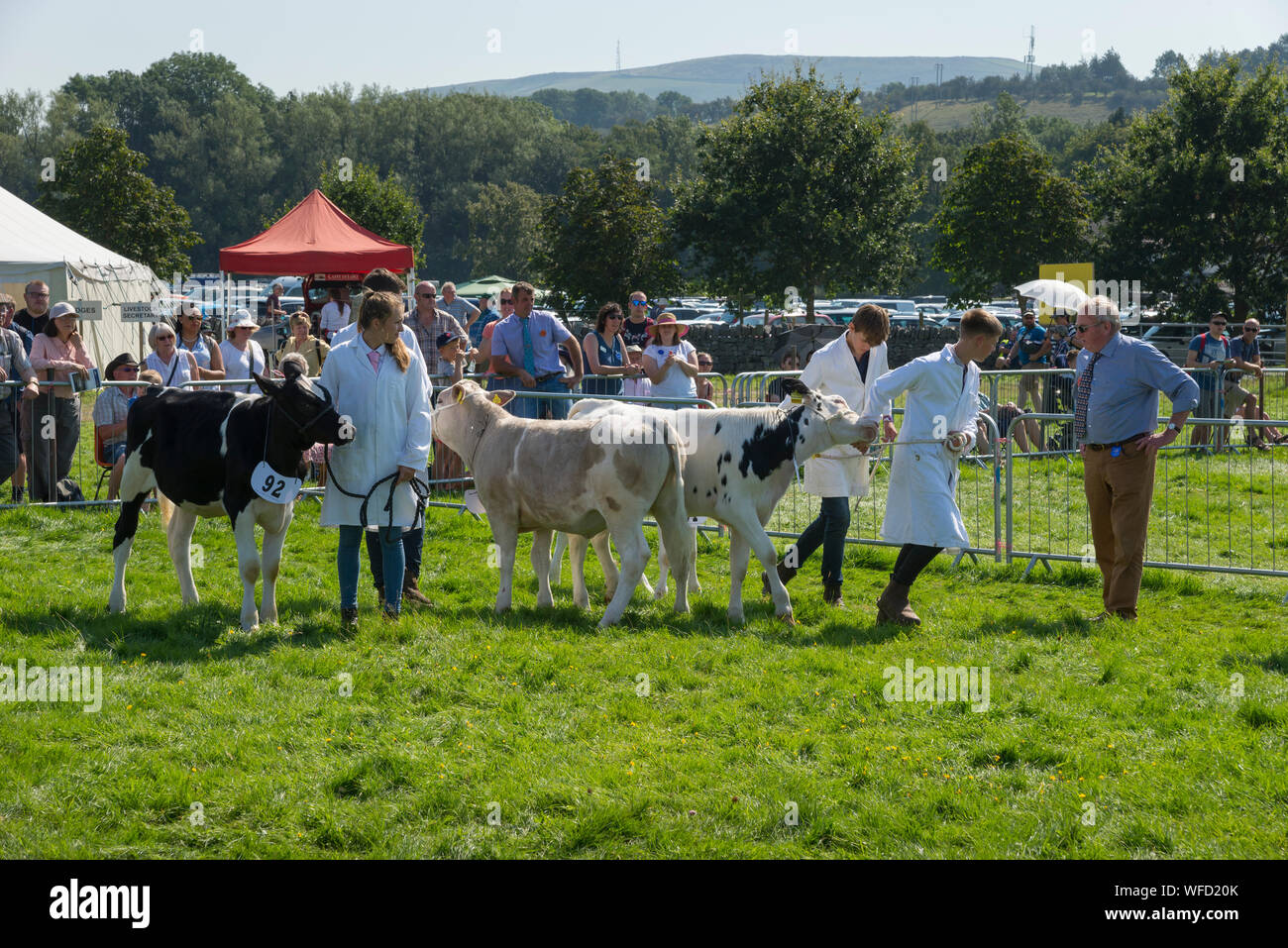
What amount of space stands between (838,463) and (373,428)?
10.7 ft

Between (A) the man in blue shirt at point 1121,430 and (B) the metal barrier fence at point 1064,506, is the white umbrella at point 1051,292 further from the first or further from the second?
(A) the man in blue shirt at point 1121,430

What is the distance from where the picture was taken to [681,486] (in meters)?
7.98

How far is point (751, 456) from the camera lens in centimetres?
809

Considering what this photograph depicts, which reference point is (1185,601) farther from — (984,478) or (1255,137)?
(1255,137)

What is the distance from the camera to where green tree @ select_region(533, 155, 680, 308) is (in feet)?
123

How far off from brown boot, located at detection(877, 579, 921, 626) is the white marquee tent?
14.3m

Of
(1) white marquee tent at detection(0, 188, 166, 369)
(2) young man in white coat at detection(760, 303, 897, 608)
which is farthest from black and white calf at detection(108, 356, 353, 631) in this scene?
(1) white marquee tent at detection(0, 188, 166, 369)

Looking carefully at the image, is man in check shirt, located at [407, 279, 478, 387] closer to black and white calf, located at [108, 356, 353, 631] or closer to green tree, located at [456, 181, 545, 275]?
black and white calf, located at [108, 356, 353, 631]

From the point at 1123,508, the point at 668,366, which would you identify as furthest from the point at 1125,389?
the point at 668,366

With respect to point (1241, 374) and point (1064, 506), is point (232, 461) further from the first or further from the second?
point (1241, 374)

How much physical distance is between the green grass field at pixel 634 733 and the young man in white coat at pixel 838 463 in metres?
0.45

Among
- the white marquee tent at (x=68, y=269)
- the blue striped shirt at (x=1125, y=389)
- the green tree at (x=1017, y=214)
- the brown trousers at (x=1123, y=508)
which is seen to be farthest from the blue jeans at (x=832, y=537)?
the green tree at (x=1017, y=214)

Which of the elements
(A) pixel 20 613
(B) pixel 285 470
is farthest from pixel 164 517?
(B) pixel 285 470

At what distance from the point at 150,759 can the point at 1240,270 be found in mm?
34459
